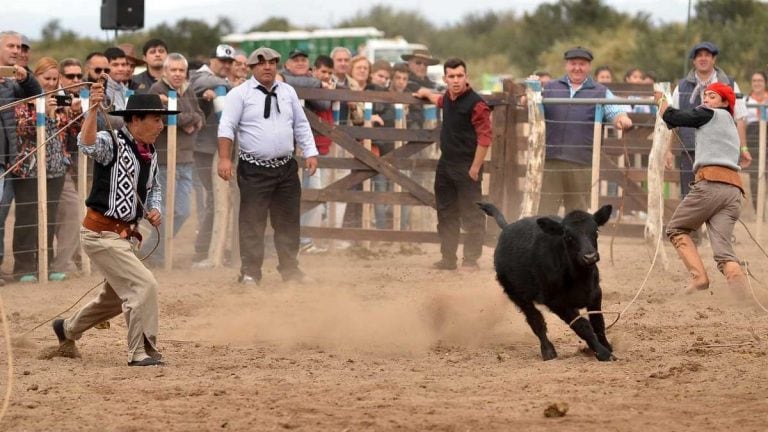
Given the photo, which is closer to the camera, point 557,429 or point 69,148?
Answer: point 557,429

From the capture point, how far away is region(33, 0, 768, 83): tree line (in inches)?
A: 1390

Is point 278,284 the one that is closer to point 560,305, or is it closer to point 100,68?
point 100,68

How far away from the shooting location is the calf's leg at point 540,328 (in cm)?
815

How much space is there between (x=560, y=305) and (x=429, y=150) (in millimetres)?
8090

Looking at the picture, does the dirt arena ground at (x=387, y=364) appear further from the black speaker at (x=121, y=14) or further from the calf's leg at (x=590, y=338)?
the black speaker at (x=121, y=14)

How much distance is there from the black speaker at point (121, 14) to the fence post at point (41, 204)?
5.19 meters

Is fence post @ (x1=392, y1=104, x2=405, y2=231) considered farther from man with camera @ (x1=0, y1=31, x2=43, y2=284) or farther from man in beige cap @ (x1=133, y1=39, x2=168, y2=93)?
man with camera @ (x1=0, y1=31, x2=43, y2=284)

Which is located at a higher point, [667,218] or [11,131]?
[11,131]

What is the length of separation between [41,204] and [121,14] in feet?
18.7

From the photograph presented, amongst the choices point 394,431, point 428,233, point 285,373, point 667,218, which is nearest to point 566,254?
point 285,373

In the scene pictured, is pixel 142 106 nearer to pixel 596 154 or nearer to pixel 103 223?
pixel 103 223

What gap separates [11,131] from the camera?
11.4m

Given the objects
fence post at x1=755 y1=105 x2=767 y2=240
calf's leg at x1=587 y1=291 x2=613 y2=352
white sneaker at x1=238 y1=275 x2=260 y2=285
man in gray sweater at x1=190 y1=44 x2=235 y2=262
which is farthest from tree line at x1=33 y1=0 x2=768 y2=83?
calf's leg at x1=587 y1=291 x2=613 y2=352

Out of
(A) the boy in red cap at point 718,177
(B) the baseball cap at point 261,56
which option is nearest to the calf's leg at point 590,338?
(A) the boy in red cap at point 718,177
